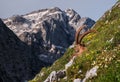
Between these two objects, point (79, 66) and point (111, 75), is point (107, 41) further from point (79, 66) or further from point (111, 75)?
point (111, 75)

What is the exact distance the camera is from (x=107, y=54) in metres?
25.0

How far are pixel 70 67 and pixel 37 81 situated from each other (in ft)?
26.5

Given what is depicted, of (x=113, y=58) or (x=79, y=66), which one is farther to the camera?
(x=79, y=66)

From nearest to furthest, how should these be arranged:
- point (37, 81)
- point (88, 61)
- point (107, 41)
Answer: point (88, 61) → point (107, 41) → point (37, 81)

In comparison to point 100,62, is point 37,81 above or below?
below

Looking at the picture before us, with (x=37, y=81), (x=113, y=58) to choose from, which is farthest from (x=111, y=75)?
(x=37, y=81)

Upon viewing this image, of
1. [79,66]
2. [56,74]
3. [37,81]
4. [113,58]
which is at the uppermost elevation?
[113,58]

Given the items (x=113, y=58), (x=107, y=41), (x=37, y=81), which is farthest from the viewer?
Answer: (x=37, y=81)

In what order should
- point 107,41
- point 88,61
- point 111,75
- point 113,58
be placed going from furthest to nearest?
point 107,41 < point 88,61 < point 113,58 < point 111,75

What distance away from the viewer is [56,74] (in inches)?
1160

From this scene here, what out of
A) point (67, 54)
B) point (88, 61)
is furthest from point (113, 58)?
point (67, 54)

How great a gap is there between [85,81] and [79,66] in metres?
2.41

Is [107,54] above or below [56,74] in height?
above

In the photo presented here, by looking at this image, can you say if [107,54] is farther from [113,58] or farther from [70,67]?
[70,67]
